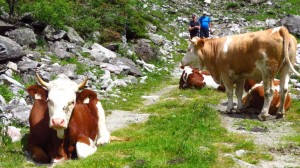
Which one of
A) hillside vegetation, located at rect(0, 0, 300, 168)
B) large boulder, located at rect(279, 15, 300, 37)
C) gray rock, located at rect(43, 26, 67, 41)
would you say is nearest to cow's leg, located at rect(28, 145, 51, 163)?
hillside vegetation, located at rect(0, 0, 300, 168)

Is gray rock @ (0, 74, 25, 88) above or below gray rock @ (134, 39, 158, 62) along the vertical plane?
above

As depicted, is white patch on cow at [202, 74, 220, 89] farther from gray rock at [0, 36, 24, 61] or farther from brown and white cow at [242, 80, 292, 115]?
gray rock at [0, 36, 24, 61]

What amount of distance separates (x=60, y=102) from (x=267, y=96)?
20.0 ft

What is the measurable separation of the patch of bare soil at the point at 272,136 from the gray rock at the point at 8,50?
6688 millimetres

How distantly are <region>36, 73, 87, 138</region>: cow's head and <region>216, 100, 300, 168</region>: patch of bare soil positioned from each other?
3.09 metres

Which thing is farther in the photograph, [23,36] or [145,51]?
[145,51]

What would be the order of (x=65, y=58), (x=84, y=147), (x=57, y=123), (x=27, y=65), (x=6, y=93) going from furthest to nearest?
(x=65, y=58) → (x=27, y=65) → (x=6, y=93) → (x=84, y=147) → (x=57, y=123)

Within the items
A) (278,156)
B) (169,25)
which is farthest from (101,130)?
(169,25)

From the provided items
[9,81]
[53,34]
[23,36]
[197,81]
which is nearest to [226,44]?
[197,81]

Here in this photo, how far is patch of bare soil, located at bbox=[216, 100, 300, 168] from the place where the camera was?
827 centimetres

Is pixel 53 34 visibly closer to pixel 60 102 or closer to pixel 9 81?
pixel 9 81

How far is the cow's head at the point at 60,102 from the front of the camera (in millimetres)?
7913

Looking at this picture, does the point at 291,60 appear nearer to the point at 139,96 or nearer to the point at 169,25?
the point at 139,96

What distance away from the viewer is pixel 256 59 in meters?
12.1
